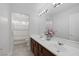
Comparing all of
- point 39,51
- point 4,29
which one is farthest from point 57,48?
point 4,29

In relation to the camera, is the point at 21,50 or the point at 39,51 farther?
the point at 39,51

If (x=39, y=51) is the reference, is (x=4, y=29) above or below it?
above

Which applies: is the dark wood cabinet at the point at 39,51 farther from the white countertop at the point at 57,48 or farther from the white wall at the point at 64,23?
the white wall at the point at 64,23

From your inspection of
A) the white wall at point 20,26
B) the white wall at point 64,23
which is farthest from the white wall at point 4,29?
the white wall at point 64,23

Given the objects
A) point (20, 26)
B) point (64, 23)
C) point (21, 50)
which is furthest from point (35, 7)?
point (21, 50)

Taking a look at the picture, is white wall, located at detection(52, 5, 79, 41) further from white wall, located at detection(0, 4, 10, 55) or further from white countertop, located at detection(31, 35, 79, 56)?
white wall, located at detection(0, 4, 10, 55)

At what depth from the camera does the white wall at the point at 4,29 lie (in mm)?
1520

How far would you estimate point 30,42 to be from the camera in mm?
1668

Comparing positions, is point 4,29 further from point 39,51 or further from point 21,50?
point 39,51

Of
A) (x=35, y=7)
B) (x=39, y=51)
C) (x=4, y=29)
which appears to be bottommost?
(x=39, y=51)

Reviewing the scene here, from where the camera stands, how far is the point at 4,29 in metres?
1.55

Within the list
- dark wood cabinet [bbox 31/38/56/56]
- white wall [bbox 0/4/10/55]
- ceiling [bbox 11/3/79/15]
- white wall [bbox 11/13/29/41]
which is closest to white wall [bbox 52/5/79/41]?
ceiling [bbox 11/3/79/15]

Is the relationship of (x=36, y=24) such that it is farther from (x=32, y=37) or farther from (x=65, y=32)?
(x=65, y=32)

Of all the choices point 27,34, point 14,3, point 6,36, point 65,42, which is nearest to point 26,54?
point 27,34
